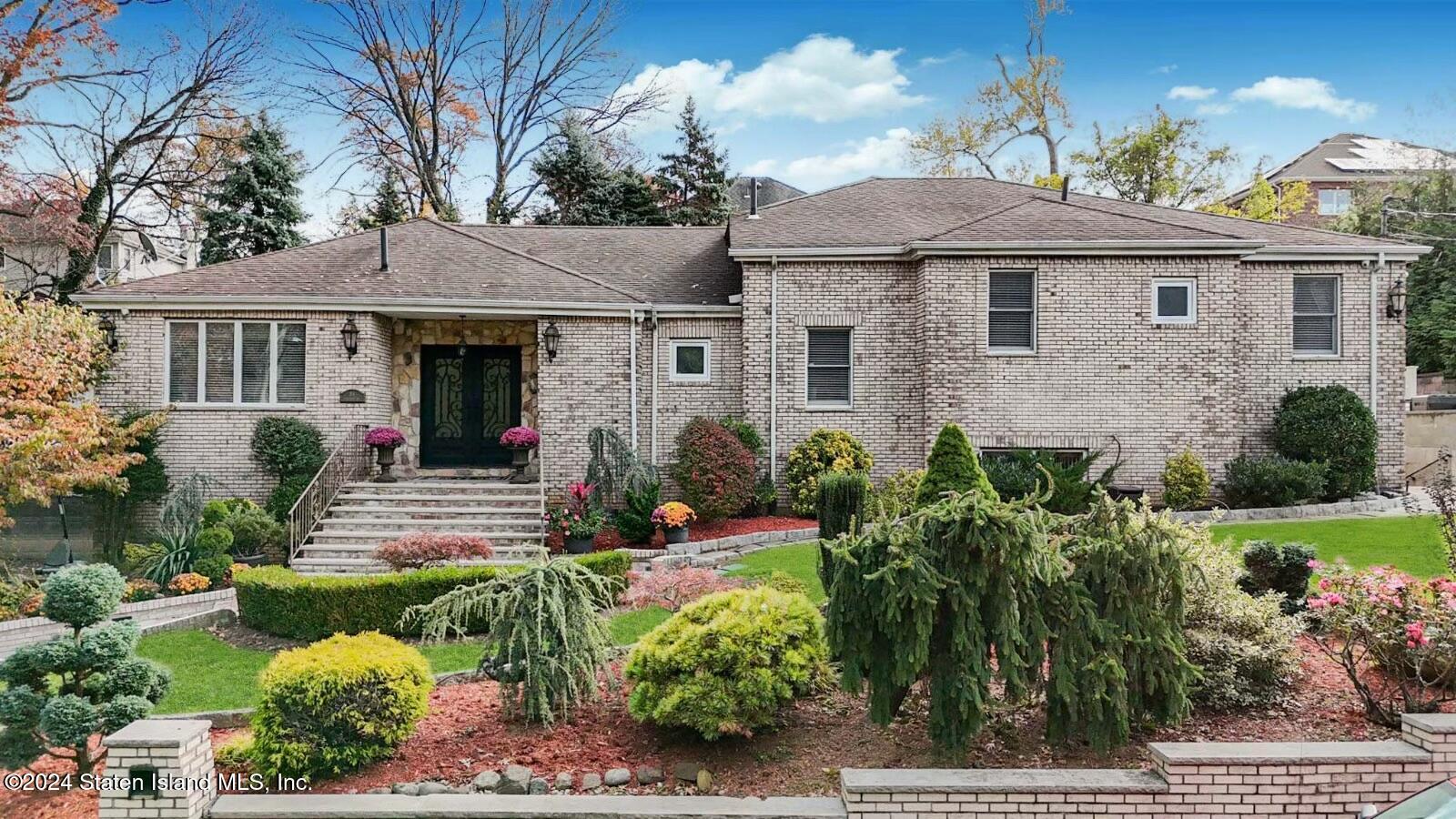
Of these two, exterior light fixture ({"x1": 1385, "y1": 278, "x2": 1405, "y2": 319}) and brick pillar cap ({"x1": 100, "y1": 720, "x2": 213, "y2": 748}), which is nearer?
brick pillar cap ({"x1": 100, "y1": 720, "x2": 213, "y2": 748})

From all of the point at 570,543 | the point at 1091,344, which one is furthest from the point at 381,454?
the point at 1091,344

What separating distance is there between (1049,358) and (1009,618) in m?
10.3

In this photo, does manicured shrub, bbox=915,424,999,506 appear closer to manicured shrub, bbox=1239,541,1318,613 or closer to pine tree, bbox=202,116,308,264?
manicured shrub, bbox=1239,541,1318,613

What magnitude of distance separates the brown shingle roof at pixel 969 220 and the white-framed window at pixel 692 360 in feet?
6.39

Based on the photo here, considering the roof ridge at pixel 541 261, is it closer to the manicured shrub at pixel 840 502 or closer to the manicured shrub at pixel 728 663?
the manicured shrub at pixel 840 502

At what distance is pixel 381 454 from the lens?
44.9 ft

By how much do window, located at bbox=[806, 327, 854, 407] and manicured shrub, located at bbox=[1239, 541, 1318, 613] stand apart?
815cm

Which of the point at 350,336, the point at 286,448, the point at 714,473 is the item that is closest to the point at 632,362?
the point at 714,473

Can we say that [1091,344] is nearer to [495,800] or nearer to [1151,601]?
[1151,601]

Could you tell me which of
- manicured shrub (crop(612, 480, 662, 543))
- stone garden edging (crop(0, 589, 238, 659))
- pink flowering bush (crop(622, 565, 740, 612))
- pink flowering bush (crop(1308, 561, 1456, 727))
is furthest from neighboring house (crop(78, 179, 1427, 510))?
pink flowering bush (crop(1308, 561, 1456, 727))

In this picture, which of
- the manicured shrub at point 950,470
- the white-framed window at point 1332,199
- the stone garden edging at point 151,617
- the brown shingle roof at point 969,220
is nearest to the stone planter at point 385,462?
the stone garden edging at point 151,617

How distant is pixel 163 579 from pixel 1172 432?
51.2 ft

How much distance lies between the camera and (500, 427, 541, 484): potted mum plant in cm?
1385

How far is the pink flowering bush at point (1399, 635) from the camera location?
4.83m
